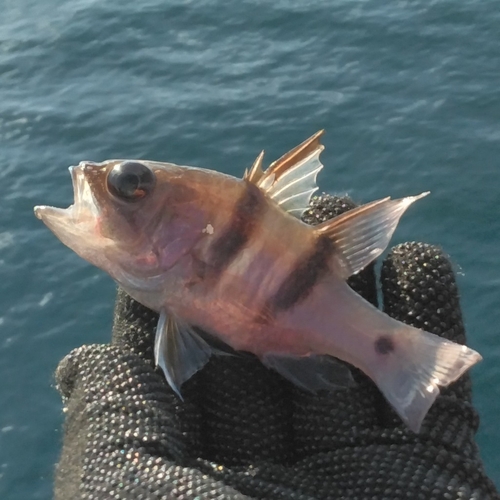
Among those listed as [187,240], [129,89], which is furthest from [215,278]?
[129,89]

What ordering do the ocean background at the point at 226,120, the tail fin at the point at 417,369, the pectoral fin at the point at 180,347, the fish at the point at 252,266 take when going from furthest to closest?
the ocean background at the point at 226,120
the pectoral fin at the point at 180,347
the fish at the point at 252,266
the tail fin at the point at 417,369

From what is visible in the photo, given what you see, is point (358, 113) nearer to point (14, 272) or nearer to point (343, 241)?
point (14, 272)

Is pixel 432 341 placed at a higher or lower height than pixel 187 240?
lower

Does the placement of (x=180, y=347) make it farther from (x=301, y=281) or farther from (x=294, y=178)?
(x=294, y=178)

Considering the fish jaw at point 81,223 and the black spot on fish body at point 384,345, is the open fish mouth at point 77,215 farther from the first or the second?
the black spot on fish body at point 384,345

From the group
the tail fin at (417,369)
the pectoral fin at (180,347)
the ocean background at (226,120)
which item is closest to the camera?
the tail fin at (417,369)

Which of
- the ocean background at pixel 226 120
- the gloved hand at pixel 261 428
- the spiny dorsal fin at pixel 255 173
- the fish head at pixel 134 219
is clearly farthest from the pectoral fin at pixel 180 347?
the ocean background at pixel 226 120

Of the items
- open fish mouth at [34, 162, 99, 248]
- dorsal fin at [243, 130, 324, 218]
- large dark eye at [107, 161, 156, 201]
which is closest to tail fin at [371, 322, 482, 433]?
dorsal fin at [243, 130, 324, 218]

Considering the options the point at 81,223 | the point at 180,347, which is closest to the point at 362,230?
the point at 180,347
